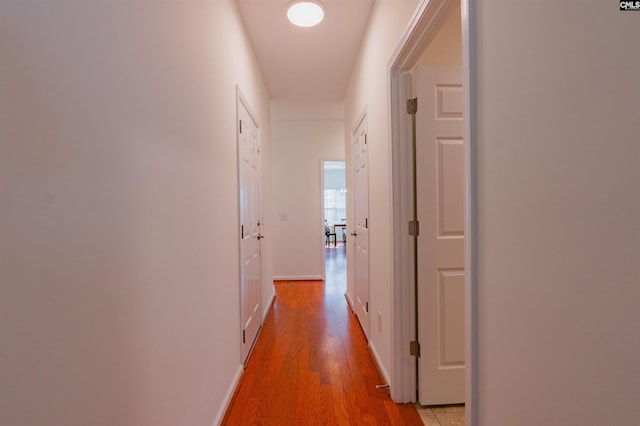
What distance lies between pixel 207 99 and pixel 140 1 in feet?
2.23

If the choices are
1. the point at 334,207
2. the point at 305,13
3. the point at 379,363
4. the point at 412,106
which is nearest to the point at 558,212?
the point at 412,106

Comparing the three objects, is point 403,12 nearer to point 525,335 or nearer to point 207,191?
point 207,191

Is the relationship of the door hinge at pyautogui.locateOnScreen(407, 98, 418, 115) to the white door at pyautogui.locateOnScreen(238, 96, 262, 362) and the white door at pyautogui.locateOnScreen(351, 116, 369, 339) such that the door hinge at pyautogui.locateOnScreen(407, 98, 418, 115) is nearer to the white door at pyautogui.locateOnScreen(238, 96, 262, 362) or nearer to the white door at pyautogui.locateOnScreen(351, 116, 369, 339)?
the white door at pyautogui.locateOnScreen(351, 116, 369, 339)

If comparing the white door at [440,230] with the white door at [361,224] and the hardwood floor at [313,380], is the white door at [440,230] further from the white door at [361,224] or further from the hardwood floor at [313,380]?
the white door at [361,224]

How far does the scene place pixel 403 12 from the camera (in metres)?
1.65

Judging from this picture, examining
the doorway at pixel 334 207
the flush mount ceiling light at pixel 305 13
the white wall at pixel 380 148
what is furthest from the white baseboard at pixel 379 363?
the doorway at pixel 334 207

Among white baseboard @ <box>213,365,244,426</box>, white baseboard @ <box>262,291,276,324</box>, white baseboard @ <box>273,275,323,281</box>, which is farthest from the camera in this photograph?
white baseboard @ <box>273,275,323,281</box>

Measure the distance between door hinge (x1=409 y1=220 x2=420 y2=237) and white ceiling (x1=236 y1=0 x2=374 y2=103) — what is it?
1691 millimetres

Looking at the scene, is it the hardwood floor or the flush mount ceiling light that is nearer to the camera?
the hardwood floor

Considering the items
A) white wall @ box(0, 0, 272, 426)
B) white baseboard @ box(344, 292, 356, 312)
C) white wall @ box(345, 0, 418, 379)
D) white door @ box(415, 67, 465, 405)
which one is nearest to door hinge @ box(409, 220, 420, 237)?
white door @ box(415, 67, 465, 405)

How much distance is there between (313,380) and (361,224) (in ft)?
4.78

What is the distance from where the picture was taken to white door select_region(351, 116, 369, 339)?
273 centimetres

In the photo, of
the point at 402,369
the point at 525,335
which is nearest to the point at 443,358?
the point at 402,369

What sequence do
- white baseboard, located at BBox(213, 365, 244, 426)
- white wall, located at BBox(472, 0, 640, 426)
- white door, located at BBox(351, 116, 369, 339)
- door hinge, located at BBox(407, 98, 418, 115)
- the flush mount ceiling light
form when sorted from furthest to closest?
1. white door, located at BBox(351, 116, 369, 339)
2. the flush mount ceiling light
3. door hinge, located at BBox(407, 98, 418, 115)
4. white baseboard, located at BBox(213, 365, 244, 426)
5. white wall, located at BBox(472, 0, 640, 426)
